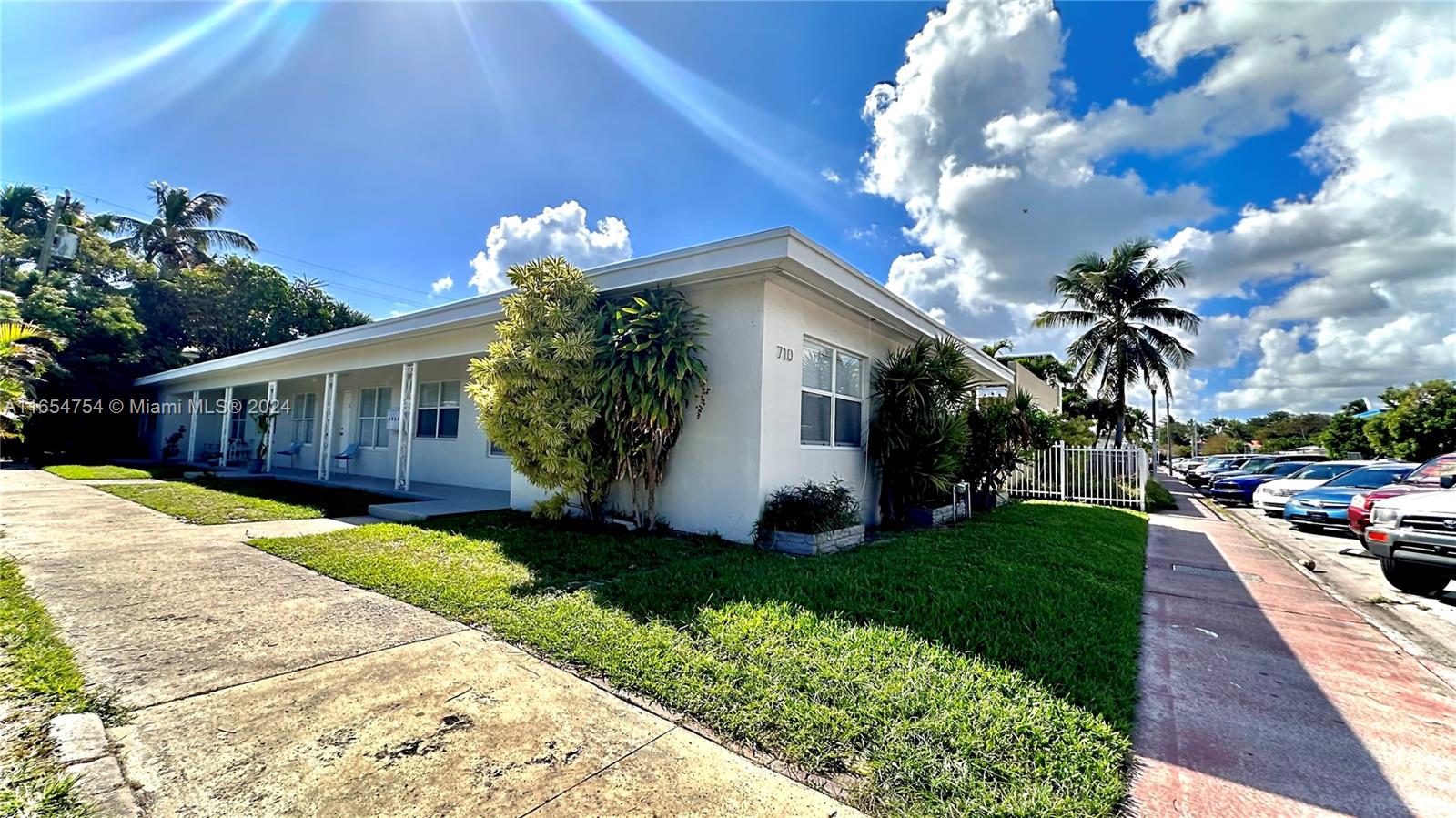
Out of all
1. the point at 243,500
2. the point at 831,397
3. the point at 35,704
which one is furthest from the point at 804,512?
the point at 243,500

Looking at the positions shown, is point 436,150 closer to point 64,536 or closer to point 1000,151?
point 64,536

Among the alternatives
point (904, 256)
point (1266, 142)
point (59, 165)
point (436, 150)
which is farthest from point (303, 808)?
point (59, 165)

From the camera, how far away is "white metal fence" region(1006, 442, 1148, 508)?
43.4 ft

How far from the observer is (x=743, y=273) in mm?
6164

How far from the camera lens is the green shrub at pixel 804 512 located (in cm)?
616

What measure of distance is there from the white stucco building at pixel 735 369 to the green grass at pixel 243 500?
1.58 metres

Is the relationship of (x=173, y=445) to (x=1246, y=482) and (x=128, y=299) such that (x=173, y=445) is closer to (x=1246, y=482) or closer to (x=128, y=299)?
(x=128, y=299)

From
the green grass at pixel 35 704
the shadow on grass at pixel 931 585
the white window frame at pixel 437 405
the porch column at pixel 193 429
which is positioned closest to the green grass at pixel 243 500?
the white window frame at pixel 437 405

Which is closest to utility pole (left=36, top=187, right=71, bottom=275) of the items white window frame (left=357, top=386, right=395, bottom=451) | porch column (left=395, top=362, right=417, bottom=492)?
white window frame (left=357, top=386, right=395, bottom=451)

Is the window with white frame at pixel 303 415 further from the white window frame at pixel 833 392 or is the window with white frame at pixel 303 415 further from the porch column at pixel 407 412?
the white window frame at pixel 833 392

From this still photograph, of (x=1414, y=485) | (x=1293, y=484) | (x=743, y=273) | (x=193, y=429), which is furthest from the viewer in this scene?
(x=193, y=429)

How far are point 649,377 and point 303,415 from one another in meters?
16.6

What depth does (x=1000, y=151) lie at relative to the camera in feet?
34.8

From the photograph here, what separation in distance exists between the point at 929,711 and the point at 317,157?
16.1 m
